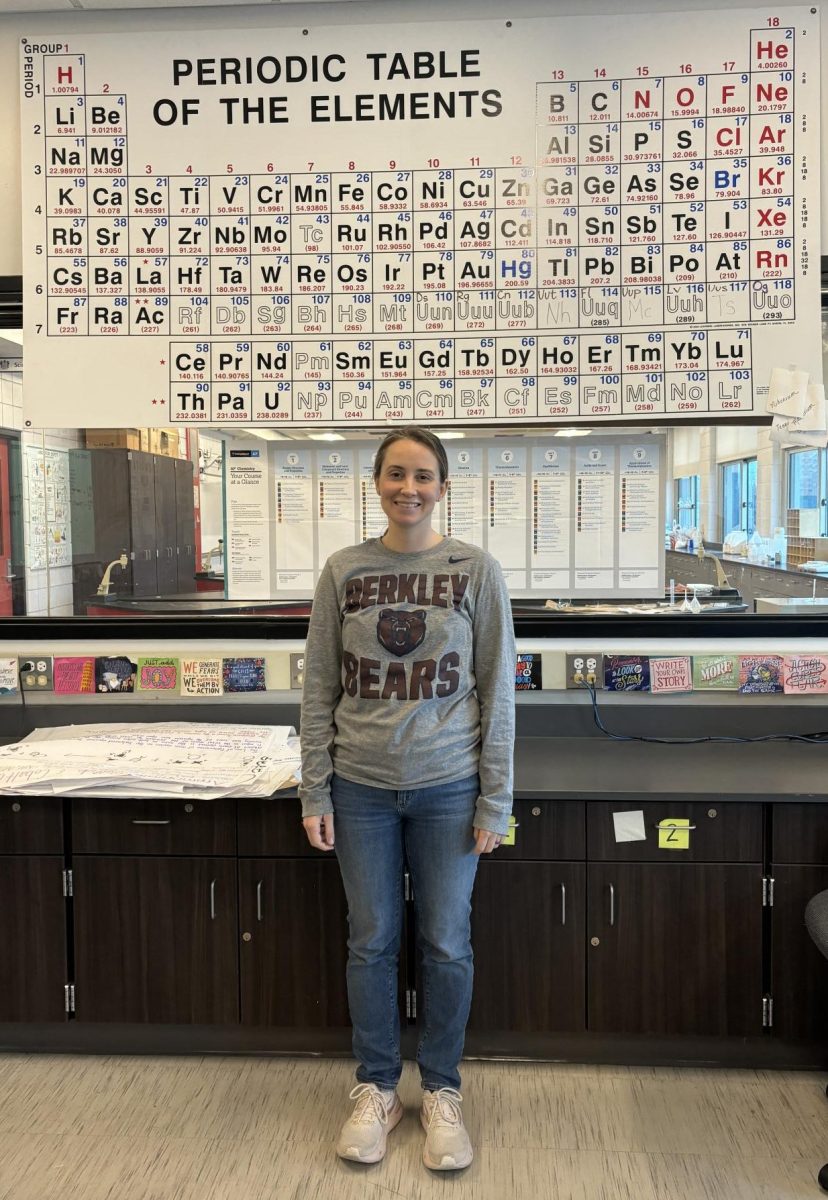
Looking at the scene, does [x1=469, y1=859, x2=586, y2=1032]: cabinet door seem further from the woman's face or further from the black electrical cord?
the woman's face

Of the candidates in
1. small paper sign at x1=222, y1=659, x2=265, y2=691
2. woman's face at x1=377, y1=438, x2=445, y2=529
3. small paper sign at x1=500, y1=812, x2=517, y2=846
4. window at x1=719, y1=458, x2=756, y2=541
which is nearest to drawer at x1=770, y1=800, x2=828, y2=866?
small paper sign at x1=500, y1=812, x2=517, y2=846

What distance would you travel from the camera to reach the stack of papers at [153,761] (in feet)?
6.95

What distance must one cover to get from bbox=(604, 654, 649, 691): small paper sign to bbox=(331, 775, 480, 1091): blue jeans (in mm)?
898

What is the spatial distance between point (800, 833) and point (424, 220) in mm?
1933

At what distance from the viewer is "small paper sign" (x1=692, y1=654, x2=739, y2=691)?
2.62m

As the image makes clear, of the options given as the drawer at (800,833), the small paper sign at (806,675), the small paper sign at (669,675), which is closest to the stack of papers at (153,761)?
the small paper sign at (669,675)

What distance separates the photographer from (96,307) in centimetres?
264

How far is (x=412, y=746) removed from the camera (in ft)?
5.89

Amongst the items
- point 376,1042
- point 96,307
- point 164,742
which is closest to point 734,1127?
point 376,1042

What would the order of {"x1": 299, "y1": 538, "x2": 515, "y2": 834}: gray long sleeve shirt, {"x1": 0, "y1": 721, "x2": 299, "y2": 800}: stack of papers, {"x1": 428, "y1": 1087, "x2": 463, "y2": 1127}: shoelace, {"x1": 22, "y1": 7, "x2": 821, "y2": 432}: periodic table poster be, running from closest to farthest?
{"x1": 299, "y1": 538, "x2": 515, "y2": 834}: gray long sleeve shirt
{"x1": 428, "y1": 1087, "x2": 463, "y2": 1127}: shoelace
{"x1": 0, "y1": 721, "x2": 299, "y2": 800}: stack of papers
{"x1": 22, "y1": 7, "x2": 821, "y2": 432}: periodic table poster

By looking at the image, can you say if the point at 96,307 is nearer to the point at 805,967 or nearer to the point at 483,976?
the point at 483,976

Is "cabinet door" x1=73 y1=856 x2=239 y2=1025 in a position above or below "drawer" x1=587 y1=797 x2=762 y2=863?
below

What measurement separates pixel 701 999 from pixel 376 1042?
0.83 m

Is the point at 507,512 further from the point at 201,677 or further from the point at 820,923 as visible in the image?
the point at 820,923
